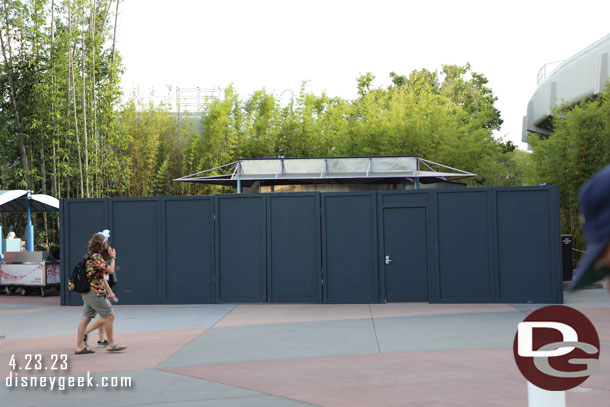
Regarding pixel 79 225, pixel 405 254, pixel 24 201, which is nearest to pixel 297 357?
pixel 405 254

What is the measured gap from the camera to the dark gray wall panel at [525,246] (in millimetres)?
14211

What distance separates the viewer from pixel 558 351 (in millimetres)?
3104

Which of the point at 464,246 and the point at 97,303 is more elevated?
the point at 464,246

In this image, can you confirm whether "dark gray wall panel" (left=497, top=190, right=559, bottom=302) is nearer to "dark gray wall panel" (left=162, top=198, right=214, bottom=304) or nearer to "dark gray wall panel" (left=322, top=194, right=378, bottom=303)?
"dark gray wall panel" (left=322, top=194, right=378, bottom=303)

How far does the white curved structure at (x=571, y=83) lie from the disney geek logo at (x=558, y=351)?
2099 cm

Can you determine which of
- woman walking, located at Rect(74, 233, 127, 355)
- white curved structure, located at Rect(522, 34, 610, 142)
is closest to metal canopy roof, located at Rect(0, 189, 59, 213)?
woman walking, located at Rect(74, 233, 127, 355)

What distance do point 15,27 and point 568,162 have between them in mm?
17060

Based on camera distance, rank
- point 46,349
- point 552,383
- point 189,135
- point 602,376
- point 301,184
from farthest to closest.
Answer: point 189,135 < point 301,184 < point 46,349 < point 602,376 < point 552,383

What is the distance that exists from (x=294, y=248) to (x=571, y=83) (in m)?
Answer: 17.6

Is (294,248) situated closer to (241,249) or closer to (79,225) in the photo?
(241,249)

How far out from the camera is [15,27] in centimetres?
1997

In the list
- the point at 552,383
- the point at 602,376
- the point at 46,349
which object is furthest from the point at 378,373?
the point at 46,349

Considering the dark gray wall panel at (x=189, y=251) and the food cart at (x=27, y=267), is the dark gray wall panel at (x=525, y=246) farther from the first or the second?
the food cart at (x=27, y=267)

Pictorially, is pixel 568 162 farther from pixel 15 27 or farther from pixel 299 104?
pixel 15 27
